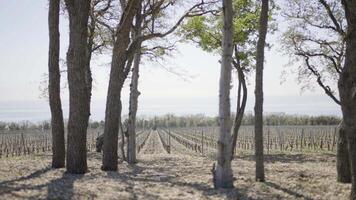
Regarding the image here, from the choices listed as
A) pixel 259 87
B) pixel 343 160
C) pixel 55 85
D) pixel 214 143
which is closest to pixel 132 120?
pixel 55 85

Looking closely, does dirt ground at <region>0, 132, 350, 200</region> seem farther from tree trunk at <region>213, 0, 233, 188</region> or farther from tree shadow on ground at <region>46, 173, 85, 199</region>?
tree trunk at <region>213, 0, 233, 188</region>

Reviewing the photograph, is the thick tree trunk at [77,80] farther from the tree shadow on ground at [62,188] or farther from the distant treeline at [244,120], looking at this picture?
the distant treeline at [244,120]

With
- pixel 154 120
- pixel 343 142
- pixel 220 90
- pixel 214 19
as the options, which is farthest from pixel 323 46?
pixel 154 120

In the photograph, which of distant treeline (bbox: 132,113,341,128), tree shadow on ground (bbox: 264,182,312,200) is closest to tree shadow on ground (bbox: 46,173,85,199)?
tree shadow on ground (bbox: 264,182,312,200)

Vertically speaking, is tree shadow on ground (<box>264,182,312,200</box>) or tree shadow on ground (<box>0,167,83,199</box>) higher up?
tree shadow on ground (<box>0,167,83,199</box>)

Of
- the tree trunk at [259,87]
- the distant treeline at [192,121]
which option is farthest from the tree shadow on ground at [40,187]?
the distant treeline at [192,121]

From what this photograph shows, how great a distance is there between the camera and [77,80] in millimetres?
11703

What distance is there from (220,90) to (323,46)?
607 inches

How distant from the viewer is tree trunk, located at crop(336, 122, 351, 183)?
36.4 feet

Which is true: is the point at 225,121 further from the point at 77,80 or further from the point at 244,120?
the point at 244,120

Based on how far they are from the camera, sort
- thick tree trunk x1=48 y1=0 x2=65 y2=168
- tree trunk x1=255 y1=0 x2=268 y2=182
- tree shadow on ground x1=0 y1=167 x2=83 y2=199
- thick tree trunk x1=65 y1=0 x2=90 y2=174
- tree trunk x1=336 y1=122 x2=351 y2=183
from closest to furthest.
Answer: tree shadow on ground x1=0 y1=167 x2=83 y2=199 < tree trunk x1=255 y1=0 x2=268 y2=182 < tree trunk x1=336 y1=122 x2=351 y2=183 < thick tree trunk x1=65 y1=0 x2=90 y2=174 < thick tree trunk x1=48 y1=0 x2=65 y2=168

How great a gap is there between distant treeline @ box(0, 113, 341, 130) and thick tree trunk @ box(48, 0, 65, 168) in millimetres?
73358

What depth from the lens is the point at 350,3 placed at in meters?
8.29

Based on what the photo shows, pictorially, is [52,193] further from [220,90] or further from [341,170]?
[341,170]
